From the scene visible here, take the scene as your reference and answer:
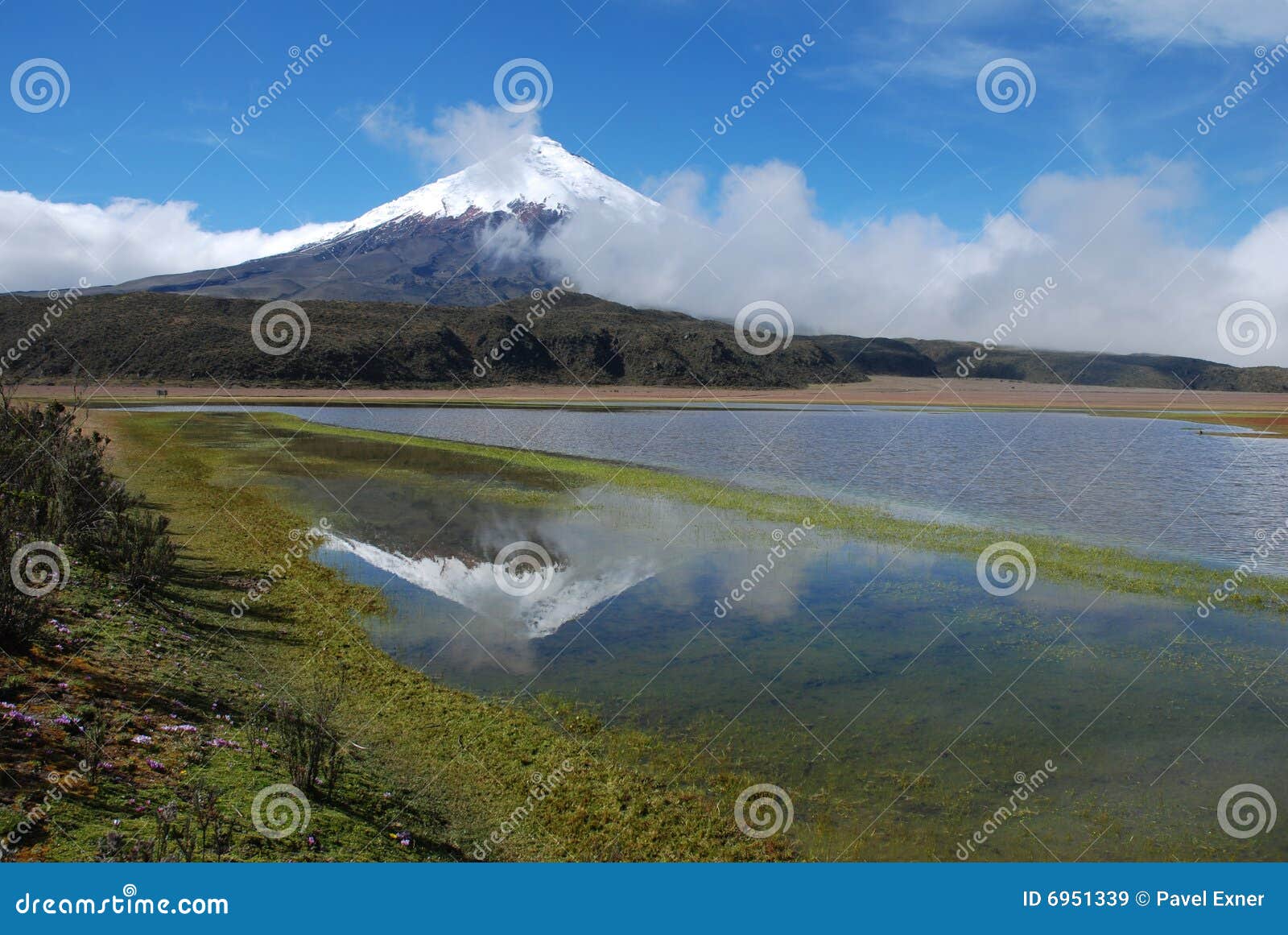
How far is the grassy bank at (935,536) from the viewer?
52.7ft

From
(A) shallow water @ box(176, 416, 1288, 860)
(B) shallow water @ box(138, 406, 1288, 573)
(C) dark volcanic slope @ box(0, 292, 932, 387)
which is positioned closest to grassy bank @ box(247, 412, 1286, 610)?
(A) shallow water @ box(176, 416, 1288, 860)

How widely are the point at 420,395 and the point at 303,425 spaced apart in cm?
4939

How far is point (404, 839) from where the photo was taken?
21.3 ft

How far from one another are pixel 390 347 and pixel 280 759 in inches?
4657

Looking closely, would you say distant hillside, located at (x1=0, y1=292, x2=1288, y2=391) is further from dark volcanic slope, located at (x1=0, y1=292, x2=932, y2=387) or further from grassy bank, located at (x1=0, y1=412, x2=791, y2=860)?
grassy bank, located at (x1=0, y1=412, x2=791, y2=860)

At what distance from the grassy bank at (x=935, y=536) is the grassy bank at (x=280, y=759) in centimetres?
1261

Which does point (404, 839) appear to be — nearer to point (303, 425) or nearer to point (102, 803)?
point (102, 803)

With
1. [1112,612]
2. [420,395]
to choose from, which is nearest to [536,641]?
[1112,612]

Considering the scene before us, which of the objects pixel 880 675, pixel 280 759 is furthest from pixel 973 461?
pixel 280 759

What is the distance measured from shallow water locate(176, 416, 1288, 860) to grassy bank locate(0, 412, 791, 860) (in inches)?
30.0

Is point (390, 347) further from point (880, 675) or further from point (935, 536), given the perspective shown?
point (880, 675)

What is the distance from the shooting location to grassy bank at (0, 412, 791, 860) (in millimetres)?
5719

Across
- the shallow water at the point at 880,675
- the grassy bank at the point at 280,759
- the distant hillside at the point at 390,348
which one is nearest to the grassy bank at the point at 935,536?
the shallow water at the point at 880,675

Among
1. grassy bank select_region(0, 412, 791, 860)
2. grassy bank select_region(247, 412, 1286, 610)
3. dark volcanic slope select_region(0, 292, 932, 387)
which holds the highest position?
dark volcanic slope select_region(0, 292, 932, 387)
